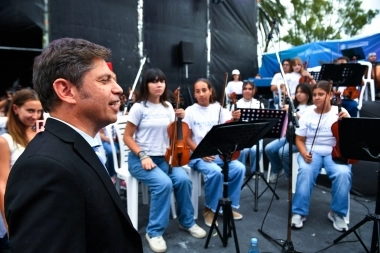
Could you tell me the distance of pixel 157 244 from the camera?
2.79 m

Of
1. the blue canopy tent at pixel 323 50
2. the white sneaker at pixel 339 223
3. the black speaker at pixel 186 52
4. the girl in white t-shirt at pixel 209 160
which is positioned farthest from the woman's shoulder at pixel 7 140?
the blue canopy tent at pixel 323 50

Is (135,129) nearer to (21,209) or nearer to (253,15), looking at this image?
(21,209)

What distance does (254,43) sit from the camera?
1075 centimetres

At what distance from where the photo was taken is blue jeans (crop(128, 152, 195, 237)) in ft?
9.43

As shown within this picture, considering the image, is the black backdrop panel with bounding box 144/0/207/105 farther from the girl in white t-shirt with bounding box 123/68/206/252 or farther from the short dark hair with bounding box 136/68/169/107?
the girl in white t-shirt with bounding box 123/68/206/252

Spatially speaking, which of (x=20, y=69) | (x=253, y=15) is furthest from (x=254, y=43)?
(x=20, y=69)

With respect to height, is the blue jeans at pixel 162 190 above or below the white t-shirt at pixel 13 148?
below

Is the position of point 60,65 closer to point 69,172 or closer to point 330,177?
point 69,172

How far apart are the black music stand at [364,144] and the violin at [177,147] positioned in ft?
4.77

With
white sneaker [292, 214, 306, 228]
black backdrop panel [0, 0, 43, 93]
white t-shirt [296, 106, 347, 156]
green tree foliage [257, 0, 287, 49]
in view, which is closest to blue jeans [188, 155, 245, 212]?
white sneaker [292, 214, 306, 228]

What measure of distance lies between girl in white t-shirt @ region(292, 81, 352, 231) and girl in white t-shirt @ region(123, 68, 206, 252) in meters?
1.15

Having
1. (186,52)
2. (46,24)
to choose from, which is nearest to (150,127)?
(46,24)

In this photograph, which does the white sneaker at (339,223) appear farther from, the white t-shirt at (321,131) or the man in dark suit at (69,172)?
the man in dark suit at (69,172)

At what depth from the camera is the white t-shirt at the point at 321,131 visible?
11.5ft
